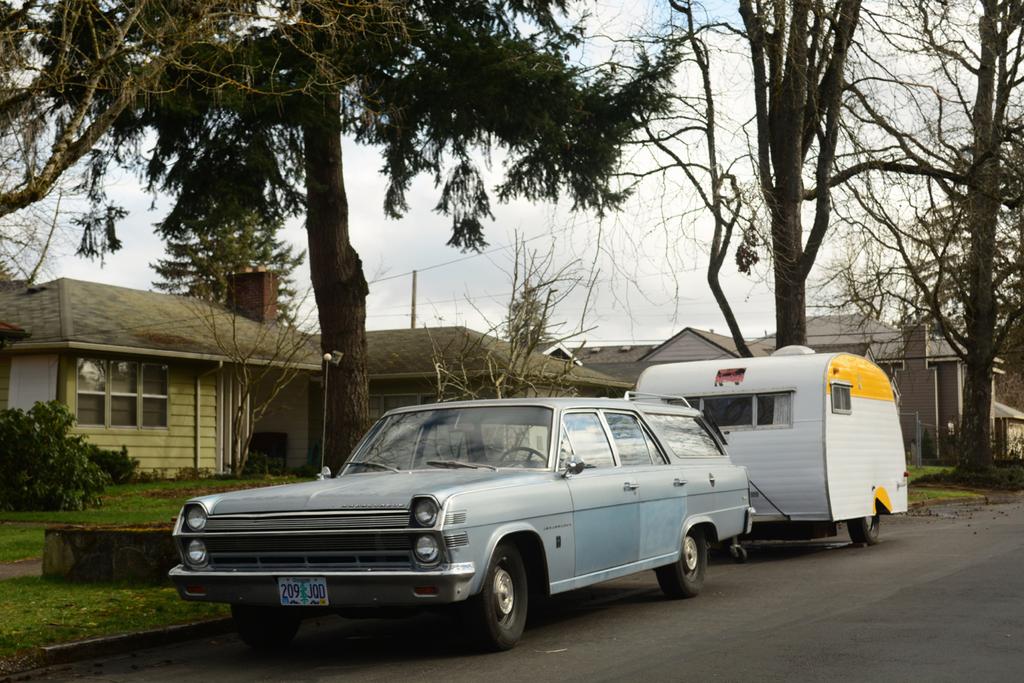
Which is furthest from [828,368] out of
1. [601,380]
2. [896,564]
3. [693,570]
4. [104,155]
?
[601,380]

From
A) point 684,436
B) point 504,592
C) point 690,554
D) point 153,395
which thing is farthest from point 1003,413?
point 504,592

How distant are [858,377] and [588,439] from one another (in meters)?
7.63

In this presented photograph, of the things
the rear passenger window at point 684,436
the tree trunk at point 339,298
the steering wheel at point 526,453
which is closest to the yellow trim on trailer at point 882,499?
the rear passenger window at point 684,436

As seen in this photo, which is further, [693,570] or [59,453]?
[59,453]

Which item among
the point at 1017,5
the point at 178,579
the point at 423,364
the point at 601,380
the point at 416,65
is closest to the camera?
the point at 178,579

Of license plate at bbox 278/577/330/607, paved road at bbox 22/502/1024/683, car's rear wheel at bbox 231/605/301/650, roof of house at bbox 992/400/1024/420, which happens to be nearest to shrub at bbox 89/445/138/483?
paved road at bbox 22/502/1024/683

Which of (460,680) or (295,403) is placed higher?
(295,403)

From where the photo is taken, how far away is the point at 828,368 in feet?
50.5

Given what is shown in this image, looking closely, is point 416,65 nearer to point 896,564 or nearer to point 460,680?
point 896,564

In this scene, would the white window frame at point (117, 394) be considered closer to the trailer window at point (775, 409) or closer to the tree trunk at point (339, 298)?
the tree trunk at point (339, 298)

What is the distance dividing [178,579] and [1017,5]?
24.6m

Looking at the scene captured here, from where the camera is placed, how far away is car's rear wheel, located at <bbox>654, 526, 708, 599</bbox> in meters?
10.8

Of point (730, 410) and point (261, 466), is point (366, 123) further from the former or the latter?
point (261, 466)

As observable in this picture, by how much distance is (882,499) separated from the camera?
1673 cm
